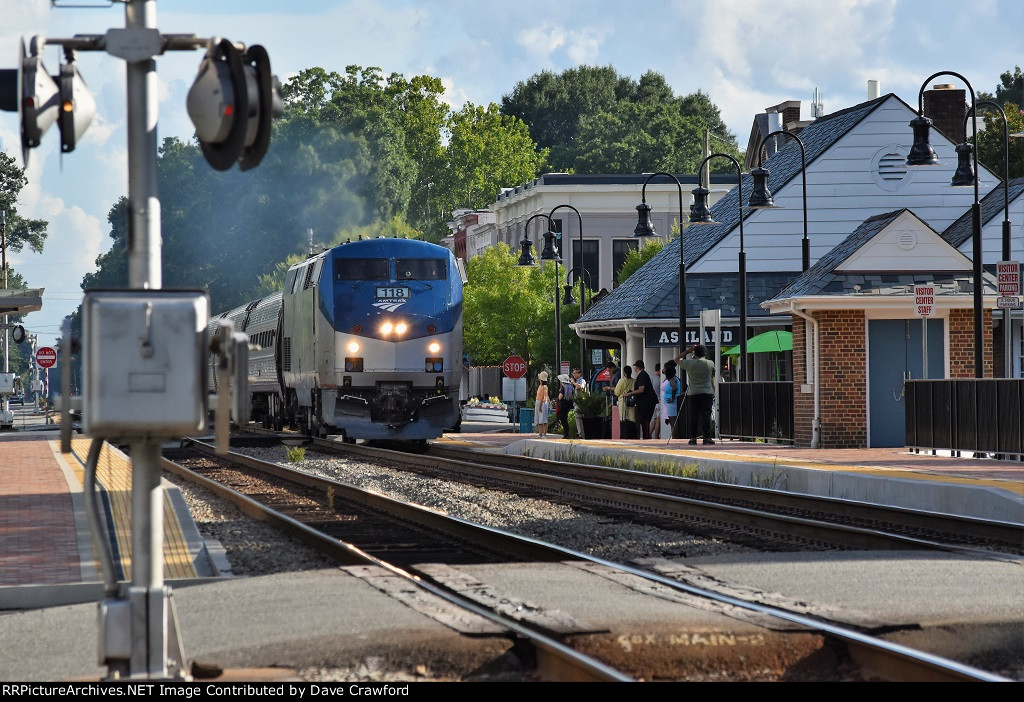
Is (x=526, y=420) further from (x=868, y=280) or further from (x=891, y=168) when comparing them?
(x=868, y=280)

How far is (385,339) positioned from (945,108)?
30.6 m

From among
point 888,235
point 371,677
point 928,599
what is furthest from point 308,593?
point 888,235

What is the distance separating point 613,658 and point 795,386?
2154 cm

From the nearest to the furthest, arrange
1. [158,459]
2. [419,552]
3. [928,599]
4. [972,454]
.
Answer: [158,459] < [928,599] < [419,552] < [972,454]

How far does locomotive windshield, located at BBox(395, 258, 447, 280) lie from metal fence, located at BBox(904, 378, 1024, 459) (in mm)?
10093

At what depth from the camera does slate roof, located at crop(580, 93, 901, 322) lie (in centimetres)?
4403

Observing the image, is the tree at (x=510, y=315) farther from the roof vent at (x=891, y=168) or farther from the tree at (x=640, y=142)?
the tree at (x=640, y=142)

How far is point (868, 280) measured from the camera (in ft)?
92.8

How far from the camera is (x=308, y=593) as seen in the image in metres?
9.74

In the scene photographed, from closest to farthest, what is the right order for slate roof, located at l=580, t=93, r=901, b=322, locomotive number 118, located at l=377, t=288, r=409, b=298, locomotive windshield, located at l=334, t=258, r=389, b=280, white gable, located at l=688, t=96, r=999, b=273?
locomotive number 118, located at l=377, t=288, r=409, b=298 → locomotive windshield, located at l=334, t=258, r=389, b=280 → slate roof, located at l=580, t=93, r=901, b=322 → white gable, located at l=688, t=96, r=999, b=273

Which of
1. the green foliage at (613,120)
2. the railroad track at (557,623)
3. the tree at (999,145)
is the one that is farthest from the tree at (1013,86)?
the railroad track at (557,623)

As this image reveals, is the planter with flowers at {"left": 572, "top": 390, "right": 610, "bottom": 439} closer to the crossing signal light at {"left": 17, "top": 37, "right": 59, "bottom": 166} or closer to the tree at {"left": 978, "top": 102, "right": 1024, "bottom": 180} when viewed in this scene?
the crossing signal light at {"left": 17, "top": 37, "right": 59, "bottom": 166}

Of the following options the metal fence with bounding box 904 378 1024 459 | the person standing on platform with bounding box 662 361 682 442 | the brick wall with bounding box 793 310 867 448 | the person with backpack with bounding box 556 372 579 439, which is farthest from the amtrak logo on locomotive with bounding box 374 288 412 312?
the metal fence with bounding box 904 378 1024 459
